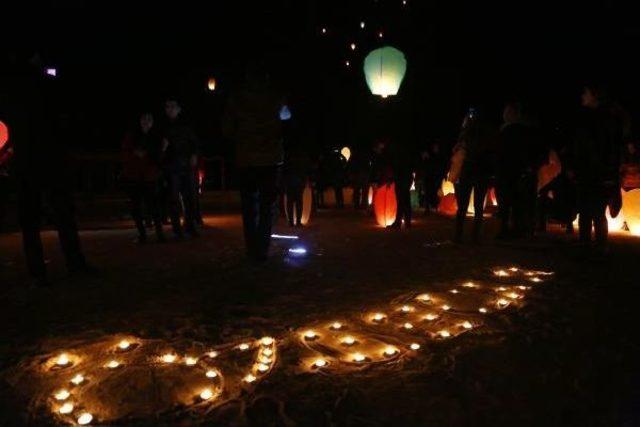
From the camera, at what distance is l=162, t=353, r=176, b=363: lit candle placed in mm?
2555

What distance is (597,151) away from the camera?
5.73 meters

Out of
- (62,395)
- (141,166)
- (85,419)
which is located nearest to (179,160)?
(141,166)

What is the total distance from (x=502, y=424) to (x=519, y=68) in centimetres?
1492

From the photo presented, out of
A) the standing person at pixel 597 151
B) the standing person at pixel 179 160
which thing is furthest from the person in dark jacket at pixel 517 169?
the standing person at pixel 179 160

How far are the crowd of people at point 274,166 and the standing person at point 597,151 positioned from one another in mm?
10

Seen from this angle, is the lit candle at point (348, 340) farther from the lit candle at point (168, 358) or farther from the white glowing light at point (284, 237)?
the white glowing light at point (284, 237)

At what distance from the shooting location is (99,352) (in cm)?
268

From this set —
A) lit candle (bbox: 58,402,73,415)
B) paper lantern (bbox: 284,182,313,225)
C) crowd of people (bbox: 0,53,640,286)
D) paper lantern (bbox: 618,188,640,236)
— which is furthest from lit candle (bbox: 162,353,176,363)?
paper lantern (bbox: 618,188,640,236)

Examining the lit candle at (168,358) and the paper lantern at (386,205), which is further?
the paper lantern at (386,205)

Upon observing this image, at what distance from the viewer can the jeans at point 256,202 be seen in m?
5.56

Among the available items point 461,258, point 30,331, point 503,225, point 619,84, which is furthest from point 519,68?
point 30,331

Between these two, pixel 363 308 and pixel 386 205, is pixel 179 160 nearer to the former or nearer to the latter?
pixel 386 205

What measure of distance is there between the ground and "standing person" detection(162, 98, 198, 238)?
1165 mm

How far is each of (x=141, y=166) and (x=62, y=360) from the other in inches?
180
